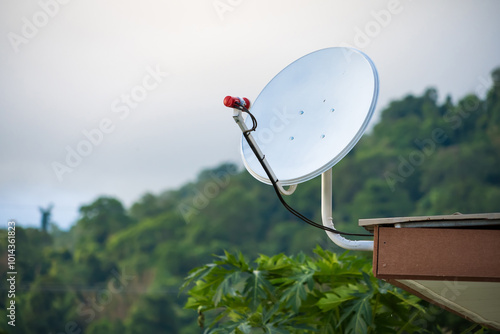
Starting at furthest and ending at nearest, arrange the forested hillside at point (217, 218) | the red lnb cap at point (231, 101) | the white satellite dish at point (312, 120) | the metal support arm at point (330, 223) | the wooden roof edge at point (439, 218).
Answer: the forested hillside at point (217, 218), the metal support arm at point (330, 223), the white satellite dish at point (312, 120), the red lnb cap at point (231, 101), the wooden roof edge at point (439, 218)

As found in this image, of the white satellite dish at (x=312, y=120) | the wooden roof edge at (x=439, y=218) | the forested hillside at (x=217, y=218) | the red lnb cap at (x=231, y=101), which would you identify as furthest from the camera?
the forested hillside at (x=217, y=218)

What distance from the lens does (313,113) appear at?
2.15m

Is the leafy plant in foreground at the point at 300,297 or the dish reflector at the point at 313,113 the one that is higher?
the dish reflector at the point at 313,113

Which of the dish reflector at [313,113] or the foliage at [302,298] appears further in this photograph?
the foliage at [302,298]

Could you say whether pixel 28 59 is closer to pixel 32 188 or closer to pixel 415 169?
pixel 32 188

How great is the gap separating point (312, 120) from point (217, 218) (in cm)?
1894

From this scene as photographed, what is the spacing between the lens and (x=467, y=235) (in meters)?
1.56

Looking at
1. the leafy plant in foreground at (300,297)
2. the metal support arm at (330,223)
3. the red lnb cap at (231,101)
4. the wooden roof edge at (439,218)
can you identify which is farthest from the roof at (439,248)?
the leafy plant in foreground at (300,297)

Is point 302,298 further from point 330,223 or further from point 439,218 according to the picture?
point 439,218

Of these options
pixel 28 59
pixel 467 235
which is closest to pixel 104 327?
pixel 28 59

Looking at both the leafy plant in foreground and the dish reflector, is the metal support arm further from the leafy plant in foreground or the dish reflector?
the leafy plant in foreground

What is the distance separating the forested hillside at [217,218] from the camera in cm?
1698

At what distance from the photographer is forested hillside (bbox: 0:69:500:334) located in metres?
17.0

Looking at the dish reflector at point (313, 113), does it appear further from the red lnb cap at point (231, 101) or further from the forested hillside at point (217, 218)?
the forested hillside at point (217, 218)
